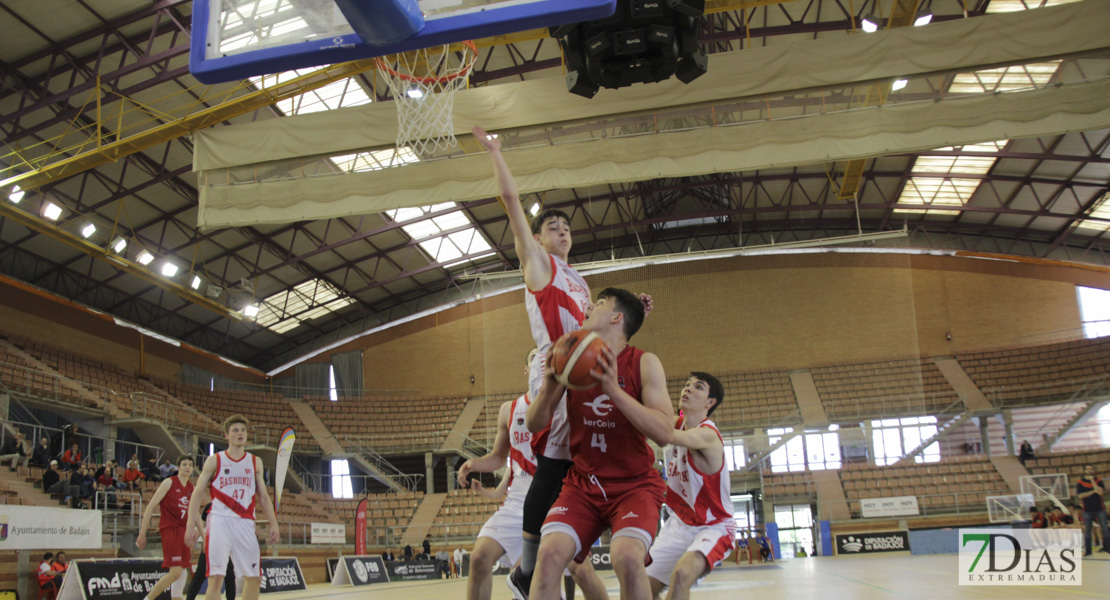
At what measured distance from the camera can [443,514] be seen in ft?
93.4

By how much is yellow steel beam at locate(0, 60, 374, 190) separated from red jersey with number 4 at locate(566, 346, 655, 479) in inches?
528

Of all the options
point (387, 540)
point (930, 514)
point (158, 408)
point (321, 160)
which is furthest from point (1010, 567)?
point (158, 408)

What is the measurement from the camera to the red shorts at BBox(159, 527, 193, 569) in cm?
882

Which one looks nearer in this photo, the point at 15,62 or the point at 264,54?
the point at 264,54

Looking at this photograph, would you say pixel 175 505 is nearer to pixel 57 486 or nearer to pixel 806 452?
pixel 57 486

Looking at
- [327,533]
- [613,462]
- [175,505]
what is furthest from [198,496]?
[327,533]

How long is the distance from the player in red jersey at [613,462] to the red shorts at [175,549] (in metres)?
6.25

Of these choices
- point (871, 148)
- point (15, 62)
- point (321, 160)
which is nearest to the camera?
point (871, 148)

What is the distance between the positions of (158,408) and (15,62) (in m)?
12.1

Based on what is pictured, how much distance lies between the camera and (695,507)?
5.79m

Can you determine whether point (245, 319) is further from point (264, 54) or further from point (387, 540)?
point (264, 54)

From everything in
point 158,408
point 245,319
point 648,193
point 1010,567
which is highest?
point 648,193

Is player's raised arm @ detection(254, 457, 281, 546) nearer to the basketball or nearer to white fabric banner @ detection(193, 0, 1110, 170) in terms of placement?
the basketball

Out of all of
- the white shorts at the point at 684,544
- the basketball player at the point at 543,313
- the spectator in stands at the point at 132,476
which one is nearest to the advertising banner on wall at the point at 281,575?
the spectator in stands at the point at 132,476
